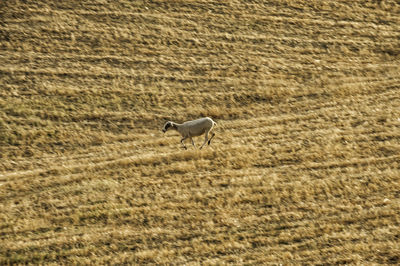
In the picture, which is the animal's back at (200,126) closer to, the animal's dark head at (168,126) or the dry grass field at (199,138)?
the animal's dark head at (168,126)

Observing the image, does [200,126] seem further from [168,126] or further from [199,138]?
[199,138]

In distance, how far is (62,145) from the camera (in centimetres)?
2612

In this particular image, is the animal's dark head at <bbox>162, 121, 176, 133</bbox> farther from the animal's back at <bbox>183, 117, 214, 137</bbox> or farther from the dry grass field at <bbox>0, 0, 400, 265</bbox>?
the dry grass field at <bbox>0, 0, 400, 265</bbox>

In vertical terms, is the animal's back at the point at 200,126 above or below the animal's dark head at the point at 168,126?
above

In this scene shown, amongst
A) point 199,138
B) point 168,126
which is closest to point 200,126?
point 168,126

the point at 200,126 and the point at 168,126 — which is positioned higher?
the point at 200,126

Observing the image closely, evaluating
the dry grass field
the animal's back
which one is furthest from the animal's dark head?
the dry grass field

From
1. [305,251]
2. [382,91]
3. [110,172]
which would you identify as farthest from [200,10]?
[305,251]

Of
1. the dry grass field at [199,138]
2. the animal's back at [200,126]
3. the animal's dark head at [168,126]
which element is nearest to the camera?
the dry grass field at [199,138]

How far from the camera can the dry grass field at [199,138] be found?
61.4ft

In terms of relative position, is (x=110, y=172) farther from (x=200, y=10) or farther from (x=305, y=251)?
(x=200, y=10)

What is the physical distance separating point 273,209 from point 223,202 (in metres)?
1.84

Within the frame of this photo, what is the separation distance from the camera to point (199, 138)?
2644 cm

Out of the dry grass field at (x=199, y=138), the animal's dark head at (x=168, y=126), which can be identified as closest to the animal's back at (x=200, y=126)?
the animal's dark head at (x=168, y=126)
